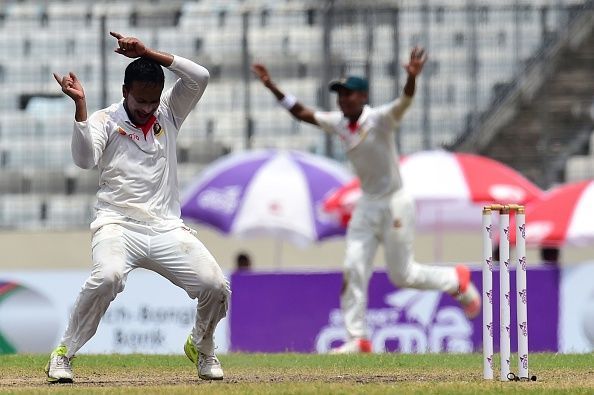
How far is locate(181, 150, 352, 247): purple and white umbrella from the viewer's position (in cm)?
1902

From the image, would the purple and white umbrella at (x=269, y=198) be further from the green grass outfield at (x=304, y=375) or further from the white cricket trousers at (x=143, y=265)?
the white cricket trousers at (x=143, y=265)

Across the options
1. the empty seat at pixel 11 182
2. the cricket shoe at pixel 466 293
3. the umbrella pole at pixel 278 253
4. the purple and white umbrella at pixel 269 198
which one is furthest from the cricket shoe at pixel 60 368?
the umbrella pole at pixel 278 253

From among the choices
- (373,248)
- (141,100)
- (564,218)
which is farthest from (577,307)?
(141,100)

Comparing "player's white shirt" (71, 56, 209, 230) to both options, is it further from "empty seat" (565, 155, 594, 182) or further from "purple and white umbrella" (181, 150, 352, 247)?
"empty seat" (565, 155, 594, 182)

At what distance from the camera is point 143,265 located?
29.2 feet

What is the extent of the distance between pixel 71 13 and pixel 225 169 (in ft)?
12.2

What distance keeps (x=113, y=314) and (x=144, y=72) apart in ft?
26.3

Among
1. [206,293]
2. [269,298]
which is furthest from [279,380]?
[269,298]

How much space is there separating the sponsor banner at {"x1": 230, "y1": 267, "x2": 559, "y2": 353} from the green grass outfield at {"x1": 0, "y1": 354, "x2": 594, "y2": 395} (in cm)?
439

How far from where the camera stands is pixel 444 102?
20875 mm

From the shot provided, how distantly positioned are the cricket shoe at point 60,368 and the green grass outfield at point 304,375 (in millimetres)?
90

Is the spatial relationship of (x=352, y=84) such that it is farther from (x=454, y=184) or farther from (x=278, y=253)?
(x=278, y=253)

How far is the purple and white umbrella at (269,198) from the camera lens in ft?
62.4

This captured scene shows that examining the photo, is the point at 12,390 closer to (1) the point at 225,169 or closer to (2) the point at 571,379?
(2) the point at 571,379
